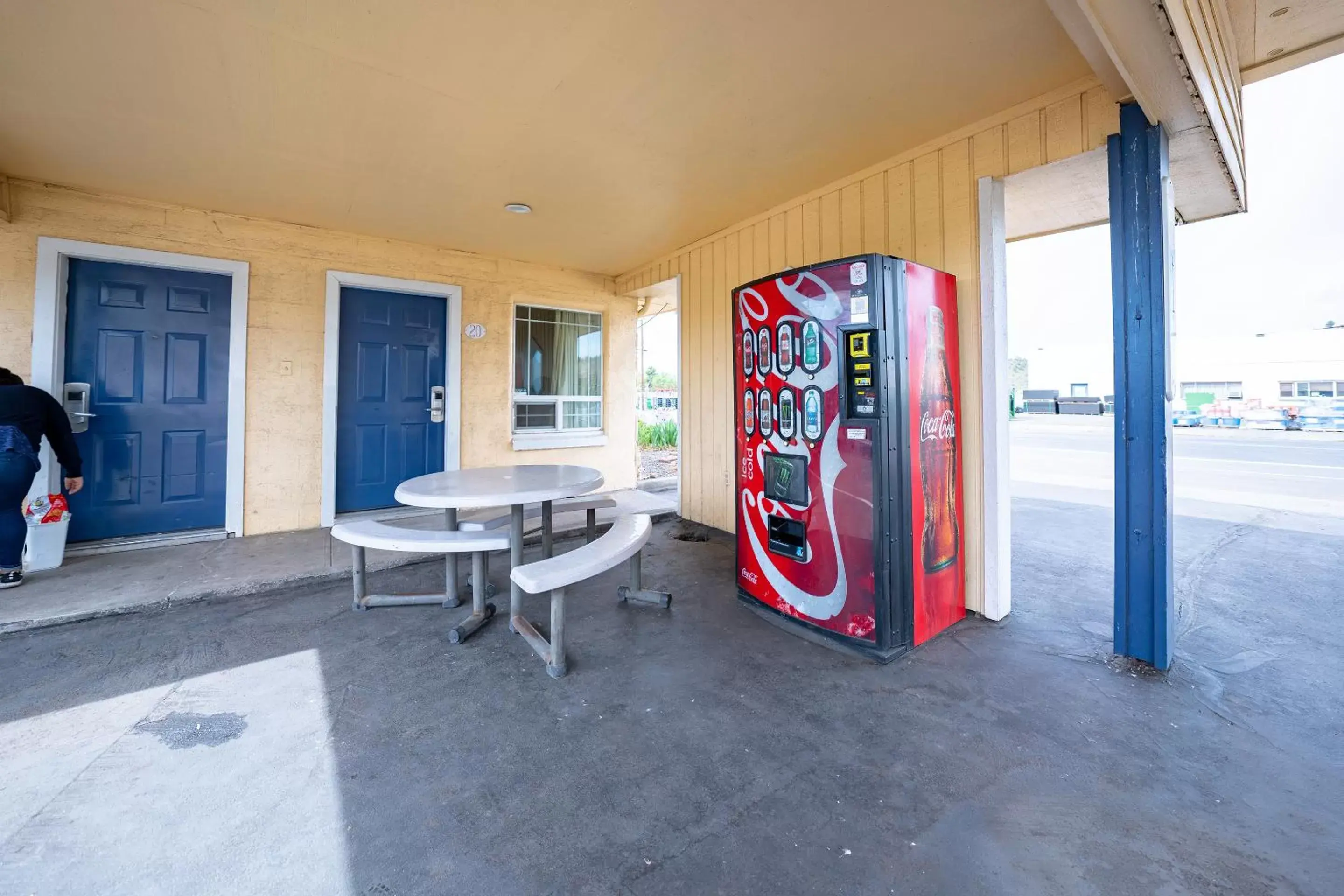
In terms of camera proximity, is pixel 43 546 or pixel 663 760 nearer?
pixel 663 760

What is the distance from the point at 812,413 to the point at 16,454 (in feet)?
14.8

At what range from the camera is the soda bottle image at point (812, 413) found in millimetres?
2475

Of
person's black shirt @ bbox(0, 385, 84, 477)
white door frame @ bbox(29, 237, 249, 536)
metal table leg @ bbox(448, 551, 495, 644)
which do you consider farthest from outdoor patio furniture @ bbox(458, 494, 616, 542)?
person's black shirt @ bbox(0, 385, 84, 477)

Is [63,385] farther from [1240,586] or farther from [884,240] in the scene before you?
[1240,586]

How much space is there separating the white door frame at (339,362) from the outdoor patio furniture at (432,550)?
1.66m

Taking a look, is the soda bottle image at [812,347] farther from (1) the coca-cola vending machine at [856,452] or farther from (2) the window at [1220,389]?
(2) the window at [1220,389]

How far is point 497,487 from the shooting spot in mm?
2707

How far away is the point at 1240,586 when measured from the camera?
3201mm

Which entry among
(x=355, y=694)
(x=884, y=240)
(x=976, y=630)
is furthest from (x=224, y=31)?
(x=976, y=630)

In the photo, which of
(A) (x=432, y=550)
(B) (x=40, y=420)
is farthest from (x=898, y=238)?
(B) (x=40, y=420)

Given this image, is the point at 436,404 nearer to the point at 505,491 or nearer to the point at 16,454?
the point at 16,454

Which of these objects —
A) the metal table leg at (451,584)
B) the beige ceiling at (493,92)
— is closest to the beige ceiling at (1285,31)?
the beige ceiling at (493,92)

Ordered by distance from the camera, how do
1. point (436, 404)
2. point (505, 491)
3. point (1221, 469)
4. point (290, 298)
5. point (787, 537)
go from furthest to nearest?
point (1221, 469), point (436, 404), point (290, 298), point (787, 537), point (505, 491)

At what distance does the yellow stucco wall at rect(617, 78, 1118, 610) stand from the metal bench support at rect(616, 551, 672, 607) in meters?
1.55
